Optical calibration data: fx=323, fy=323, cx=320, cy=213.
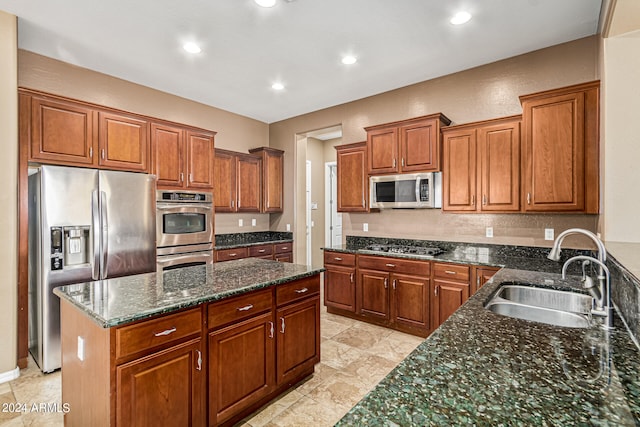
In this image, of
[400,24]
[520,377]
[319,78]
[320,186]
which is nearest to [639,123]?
[400,24]

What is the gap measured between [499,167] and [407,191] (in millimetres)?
995

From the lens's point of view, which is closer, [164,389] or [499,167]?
[164,389]

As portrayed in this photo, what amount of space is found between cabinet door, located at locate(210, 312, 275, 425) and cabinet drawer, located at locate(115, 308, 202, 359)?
0.18m

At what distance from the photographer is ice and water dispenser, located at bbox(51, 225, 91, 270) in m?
2.79

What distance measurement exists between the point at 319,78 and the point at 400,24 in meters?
1.33

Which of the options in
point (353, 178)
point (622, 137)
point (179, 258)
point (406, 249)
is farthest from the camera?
point (353, 178)

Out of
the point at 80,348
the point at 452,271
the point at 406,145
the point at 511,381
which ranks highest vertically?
the point at 406,145

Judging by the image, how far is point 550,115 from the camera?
283cm

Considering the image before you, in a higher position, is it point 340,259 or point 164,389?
point 340,259

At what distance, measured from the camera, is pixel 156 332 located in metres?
1.61

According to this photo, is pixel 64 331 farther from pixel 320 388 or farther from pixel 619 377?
pixel 619 377

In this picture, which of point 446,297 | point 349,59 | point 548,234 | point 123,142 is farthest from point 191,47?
point 548,234

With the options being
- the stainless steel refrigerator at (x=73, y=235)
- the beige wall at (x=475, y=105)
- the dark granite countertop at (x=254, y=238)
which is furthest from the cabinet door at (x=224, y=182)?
the beige wall at (x=475, y=105)

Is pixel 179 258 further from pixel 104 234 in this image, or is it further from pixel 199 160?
pixel 199 160
